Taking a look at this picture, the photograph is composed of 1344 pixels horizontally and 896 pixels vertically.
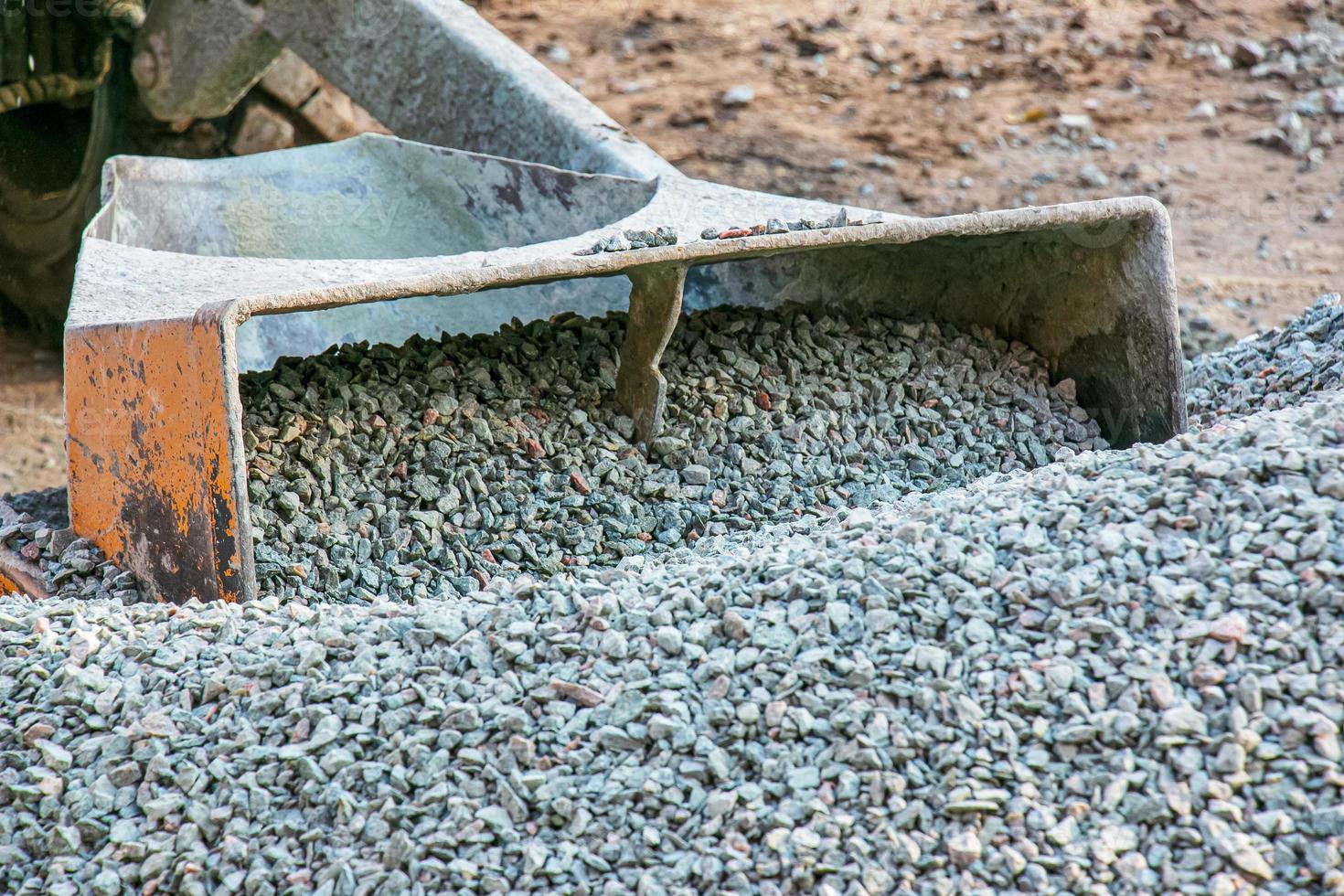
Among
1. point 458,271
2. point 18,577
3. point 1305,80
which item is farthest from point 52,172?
point 1305,80

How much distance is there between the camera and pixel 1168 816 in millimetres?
1782

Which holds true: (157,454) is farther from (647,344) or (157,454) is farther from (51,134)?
(51,134)

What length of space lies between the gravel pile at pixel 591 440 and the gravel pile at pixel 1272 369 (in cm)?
34

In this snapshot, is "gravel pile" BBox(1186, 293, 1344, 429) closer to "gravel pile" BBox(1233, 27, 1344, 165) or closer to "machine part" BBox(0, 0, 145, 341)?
"gravel pile" BBox(1233, 27, 1344, 165)

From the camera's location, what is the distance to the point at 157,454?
8.00 ft

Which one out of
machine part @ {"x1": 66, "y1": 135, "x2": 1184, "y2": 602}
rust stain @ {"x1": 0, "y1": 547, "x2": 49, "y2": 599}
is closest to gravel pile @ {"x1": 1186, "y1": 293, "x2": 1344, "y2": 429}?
machine part @ {"x1": 66, "y1": 135, "x2": 1184, "y2": 602}

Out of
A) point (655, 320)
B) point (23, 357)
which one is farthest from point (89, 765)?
point (23, 357)

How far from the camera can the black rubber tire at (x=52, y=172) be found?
184 inches

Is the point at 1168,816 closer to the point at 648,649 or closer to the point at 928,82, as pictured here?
the point at 648,649

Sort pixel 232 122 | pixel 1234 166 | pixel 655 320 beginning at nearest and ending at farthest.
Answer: pixel 655 320 → pixel 232 122 → pixel 1234 166

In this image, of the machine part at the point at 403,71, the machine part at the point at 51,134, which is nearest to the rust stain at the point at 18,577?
the machine part at the point at 403,71

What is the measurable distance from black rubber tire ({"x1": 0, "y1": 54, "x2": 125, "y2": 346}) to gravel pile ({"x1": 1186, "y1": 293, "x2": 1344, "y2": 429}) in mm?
3465

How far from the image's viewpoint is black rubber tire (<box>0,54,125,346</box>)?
4684mm

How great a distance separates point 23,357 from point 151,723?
3.60 m
